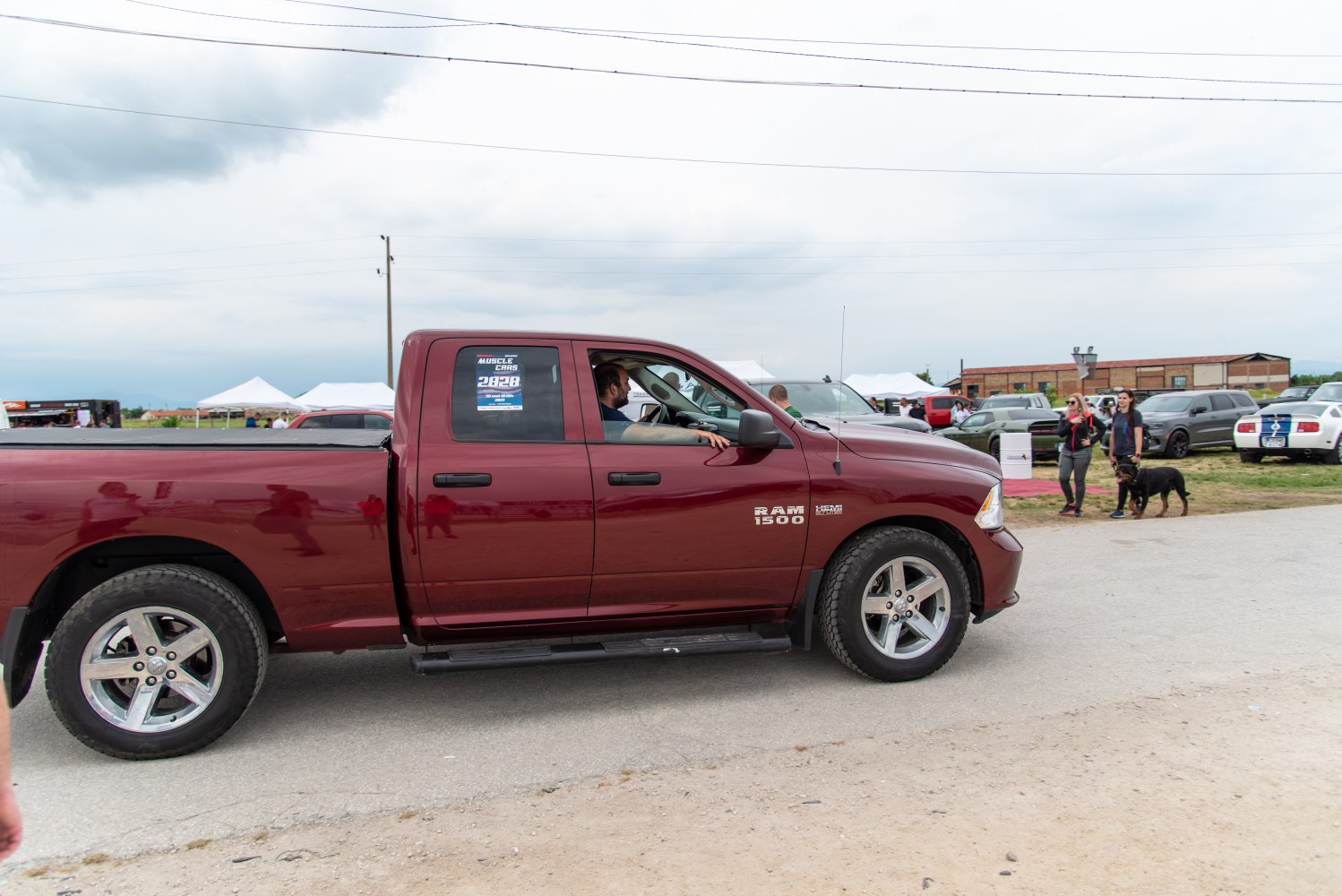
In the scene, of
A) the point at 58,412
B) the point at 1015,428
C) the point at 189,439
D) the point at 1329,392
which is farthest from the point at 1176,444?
the point at 58,412

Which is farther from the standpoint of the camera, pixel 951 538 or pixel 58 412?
pixel 58 412

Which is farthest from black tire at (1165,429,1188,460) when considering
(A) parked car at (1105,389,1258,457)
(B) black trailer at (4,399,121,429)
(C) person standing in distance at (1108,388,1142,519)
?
(B) black trailer at (4,399,121,429)

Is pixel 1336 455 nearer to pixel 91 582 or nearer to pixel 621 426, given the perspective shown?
pixel 621 426

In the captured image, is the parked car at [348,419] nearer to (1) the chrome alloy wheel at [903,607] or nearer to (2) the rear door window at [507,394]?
(2) the rear door window at [507,394]

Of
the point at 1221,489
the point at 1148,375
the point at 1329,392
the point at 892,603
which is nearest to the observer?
A: the point at 892,603

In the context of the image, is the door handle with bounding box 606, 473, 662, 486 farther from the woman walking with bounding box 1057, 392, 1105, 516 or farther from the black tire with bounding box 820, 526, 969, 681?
the woman walking with bounding box 1057, 392, 1105, 516

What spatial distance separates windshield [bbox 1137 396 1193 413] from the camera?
20250 mm

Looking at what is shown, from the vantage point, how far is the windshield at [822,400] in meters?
11.2

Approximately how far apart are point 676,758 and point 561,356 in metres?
2.03

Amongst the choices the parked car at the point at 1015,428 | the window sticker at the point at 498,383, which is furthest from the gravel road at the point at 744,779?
the parked car at the point at 1015,428

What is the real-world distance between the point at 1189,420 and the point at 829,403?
12939mm

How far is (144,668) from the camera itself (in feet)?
12.5

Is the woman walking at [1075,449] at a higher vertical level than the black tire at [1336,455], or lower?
higher

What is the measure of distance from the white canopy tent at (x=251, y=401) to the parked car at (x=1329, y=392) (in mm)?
33053
